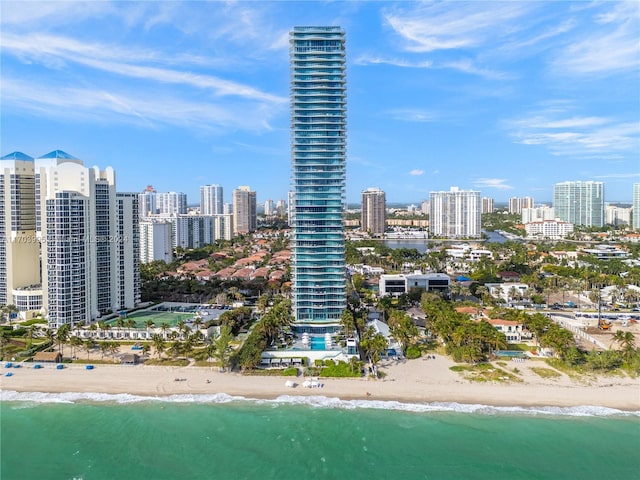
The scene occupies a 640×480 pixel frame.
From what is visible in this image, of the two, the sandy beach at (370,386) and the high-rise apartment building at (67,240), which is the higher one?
the high-rise apartment building at (67,240)

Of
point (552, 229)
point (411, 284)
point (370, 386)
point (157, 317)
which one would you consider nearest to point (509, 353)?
point (370, 386)

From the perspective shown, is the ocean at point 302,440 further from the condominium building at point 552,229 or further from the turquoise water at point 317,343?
the condominium building at point 552,229

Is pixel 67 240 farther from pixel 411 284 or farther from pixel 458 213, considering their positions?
pixel 458 213

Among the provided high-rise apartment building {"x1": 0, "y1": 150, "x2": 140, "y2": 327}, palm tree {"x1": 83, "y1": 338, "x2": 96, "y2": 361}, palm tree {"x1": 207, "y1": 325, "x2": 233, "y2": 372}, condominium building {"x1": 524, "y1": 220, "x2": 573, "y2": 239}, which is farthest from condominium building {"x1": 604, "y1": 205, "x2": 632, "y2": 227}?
palm tree {"x1": 83, "y1": 338, "x2": 96, "y2": 361}

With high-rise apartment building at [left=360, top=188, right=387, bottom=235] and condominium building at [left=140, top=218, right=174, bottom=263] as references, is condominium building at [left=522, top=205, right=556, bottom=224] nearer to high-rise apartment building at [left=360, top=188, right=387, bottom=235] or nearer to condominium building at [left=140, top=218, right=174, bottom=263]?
high-rise apartment building at [left=360, top=188, right=387, bottom=235]

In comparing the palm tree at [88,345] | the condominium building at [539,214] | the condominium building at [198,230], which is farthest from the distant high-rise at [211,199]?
the palm tree at [88,345]
